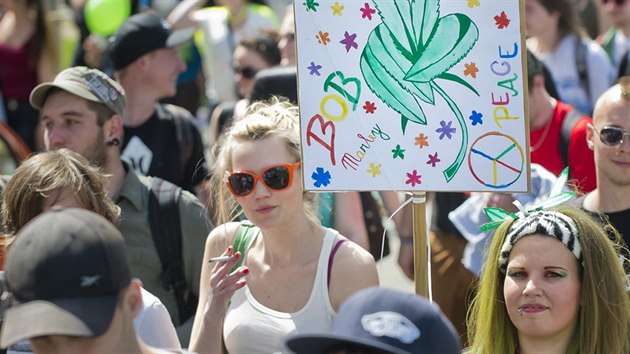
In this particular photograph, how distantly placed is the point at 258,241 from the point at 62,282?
1.72m

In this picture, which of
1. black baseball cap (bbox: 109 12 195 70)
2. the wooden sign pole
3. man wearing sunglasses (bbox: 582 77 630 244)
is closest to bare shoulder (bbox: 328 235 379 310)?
the wooden sign pole

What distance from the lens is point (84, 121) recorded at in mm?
5145

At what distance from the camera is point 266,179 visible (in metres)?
4.21

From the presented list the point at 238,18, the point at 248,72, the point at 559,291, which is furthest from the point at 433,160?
the point at 238,18

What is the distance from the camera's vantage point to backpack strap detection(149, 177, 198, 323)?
4.73 metres

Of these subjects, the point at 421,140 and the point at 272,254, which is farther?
the point at 272,254

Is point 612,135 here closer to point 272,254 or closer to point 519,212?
point 519,212

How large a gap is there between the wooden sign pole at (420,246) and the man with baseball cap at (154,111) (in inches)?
73.7

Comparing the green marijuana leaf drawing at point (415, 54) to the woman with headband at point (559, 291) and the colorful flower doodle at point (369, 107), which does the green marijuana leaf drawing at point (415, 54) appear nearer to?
the colorful flower doodle at point (369, 107)

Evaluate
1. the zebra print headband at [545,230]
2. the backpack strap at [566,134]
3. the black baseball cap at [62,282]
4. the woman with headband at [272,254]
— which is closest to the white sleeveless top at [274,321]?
the woman with headband at [272,254]

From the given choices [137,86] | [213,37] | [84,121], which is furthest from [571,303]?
[213,37]

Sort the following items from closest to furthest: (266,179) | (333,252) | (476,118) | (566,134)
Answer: (476,118)
(333,252)
(266,179)
(566,134)

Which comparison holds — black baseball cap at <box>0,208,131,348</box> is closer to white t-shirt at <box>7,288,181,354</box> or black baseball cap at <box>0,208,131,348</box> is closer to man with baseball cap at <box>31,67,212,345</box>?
white t-shirt at <box>7,288,181,354</box>

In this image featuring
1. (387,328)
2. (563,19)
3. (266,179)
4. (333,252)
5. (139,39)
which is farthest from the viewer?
(563,19)
